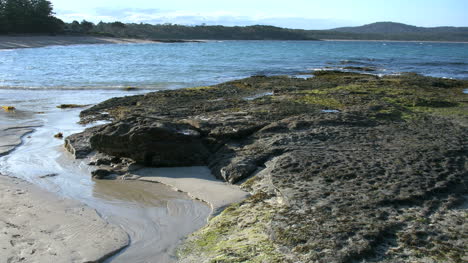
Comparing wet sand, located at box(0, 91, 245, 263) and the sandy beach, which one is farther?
the sandy beach

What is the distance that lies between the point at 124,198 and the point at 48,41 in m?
65.8

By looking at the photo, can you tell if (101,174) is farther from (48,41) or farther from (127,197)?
(48,41)

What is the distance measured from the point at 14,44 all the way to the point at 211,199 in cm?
6020

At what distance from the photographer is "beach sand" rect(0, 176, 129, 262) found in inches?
156

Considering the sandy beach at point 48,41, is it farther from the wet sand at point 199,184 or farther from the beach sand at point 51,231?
the beach sand at point 51,231

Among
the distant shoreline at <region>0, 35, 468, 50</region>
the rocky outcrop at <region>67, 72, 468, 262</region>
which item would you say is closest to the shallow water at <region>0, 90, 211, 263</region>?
the rocky outcrop at <region>67, 72, 468, 262</region>

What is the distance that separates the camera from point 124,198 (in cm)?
551

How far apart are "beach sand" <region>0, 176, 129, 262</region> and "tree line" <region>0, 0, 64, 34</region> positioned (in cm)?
6992

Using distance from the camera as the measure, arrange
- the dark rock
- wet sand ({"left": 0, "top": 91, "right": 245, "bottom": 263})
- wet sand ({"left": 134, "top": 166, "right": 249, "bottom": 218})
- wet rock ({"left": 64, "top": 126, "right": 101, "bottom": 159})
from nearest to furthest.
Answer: wet sand ({"left": 0, "top": 91, "right": 245, "bottom": 263})
wet sand ({"left": 134, "top": 166, "right": 249, "bottom": 218})
the dark rock
wet rock ({"left": 64, "top": 126, "right": 101, "bottom": 159})

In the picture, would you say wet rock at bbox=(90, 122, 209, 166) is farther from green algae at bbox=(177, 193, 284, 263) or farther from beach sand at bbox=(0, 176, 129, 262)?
green algae at bbox=(177, 193, 284, 263)

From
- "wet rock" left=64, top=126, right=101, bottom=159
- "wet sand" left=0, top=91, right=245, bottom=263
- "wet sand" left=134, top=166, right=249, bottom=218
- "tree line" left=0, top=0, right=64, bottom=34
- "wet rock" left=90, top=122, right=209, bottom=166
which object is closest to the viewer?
"wet sand" left=0, top=91, right=245, bottom=263

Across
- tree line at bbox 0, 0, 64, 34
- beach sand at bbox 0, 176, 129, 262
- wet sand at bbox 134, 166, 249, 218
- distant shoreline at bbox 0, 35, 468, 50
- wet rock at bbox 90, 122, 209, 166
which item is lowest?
beach sand at bbox 0, 176, 129, 262

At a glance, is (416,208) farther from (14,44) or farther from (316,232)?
(14,44)

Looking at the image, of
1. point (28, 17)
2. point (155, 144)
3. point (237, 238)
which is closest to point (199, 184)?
point (155, 144)
